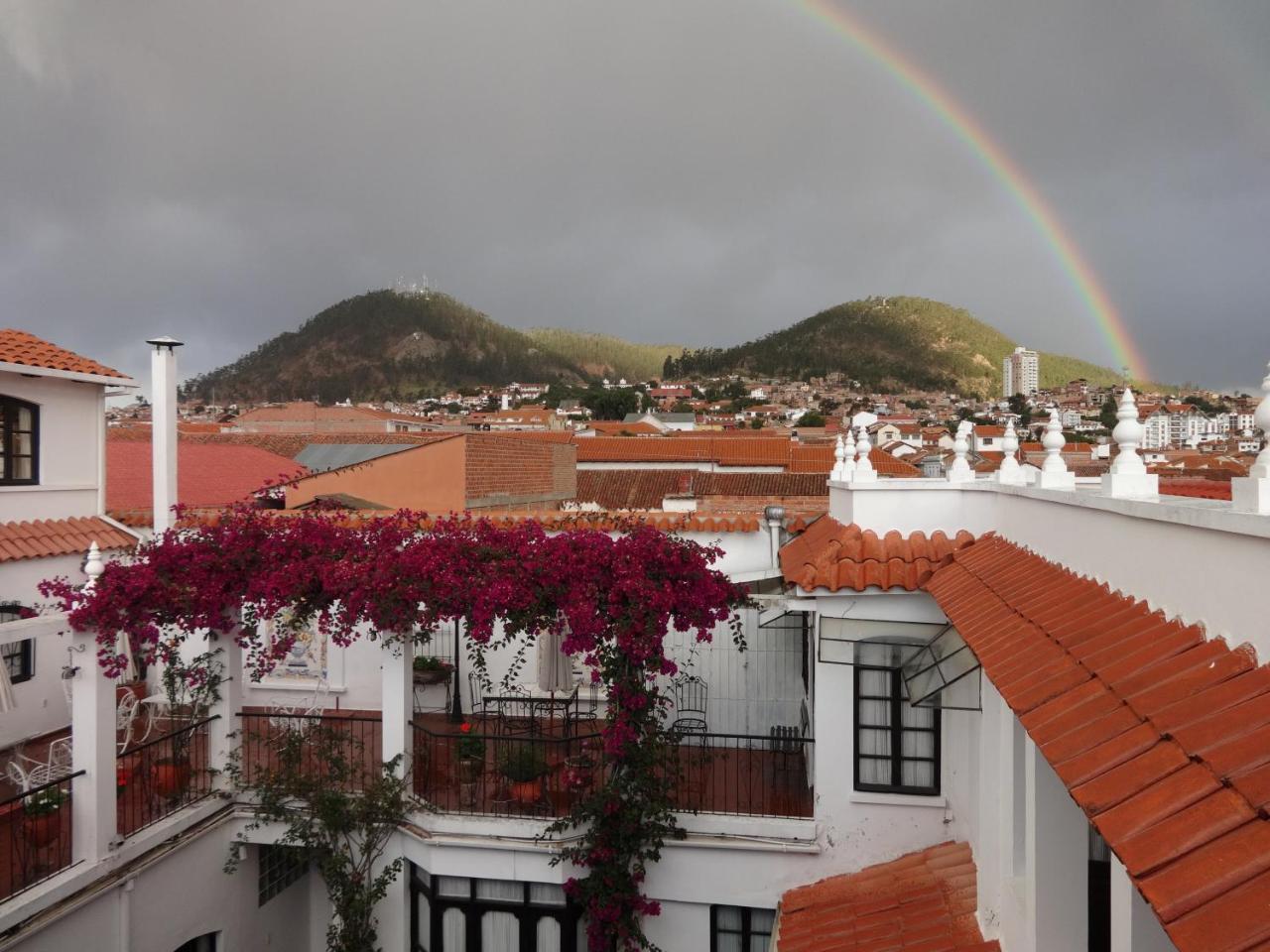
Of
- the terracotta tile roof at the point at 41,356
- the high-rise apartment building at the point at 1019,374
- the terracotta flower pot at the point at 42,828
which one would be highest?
the high-rise apartment building at the point at 1019,374

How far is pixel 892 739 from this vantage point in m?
8.44

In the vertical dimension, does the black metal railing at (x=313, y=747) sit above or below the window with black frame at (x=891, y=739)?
below

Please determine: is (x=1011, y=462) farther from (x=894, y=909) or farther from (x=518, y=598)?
(x=518, y=598)

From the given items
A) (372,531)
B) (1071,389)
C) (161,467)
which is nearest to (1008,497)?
(372,531)

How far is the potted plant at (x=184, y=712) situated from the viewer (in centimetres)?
934

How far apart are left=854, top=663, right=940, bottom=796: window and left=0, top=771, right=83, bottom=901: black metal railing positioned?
26.0 ft

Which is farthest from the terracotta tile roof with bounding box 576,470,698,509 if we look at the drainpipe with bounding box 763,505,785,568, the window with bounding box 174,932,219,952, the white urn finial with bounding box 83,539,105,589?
the white urn finial with bounding box 83,539,105,589

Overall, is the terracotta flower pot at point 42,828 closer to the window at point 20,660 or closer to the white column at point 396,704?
the white column at point 396,704

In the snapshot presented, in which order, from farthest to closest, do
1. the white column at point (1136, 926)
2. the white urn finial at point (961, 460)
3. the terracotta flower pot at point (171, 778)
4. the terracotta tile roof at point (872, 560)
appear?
the terracotta flower pot at point (171, 778)
the white urn finial at point (961, 460)
the terracotta tile roof at point (872, 560)
the white column at point (1136, 926)

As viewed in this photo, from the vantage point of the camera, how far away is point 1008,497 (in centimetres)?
699

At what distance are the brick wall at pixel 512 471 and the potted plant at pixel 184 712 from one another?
8233 millimetres

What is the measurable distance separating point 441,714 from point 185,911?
384 cm

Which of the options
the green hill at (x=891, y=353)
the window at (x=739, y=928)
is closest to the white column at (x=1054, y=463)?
the window at (x=739, y=928)

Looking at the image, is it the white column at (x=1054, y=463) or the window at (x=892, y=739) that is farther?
the window at (x=892, y=739)
